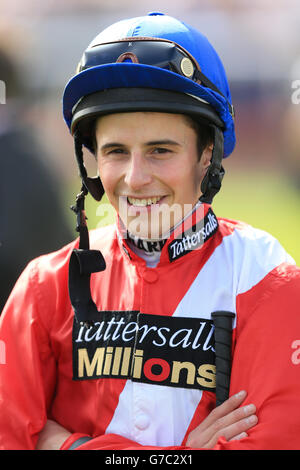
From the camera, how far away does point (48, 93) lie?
3.40 m

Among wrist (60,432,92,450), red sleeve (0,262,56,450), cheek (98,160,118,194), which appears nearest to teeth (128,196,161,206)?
cheek (98,160,118,194)

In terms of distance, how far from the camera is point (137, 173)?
185cm

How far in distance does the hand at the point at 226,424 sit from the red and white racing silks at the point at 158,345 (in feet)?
0.11

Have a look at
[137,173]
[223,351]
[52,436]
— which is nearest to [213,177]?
[137,173]

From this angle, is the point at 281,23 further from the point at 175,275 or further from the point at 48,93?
the point at 175,275

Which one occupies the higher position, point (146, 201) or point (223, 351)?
point (146, 201)

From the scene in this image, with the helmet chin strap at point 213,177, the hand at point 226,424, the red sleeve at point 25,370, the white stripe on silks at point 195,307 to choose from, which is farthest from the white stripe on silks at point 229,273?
the red sleeve at point 25,370

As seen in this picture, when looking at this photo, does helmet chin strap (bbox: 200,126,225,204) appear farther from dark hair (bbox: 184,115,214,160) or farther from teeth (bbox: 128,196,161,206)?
teeth (bbox: 128,196,161,206)

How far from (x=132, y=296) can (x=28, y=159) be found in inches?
68.6

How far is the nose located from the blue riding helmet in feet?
0.57

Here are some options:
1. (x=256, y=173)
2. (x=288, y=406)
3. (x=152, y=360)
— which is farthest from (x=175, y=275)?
(x=256, y=173)

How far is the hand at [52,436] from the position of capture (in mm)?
1815

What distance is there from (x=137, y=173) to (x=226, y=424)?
2.91 ft

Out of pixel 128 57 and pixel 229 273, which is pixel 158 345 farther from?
pixel 128 57
